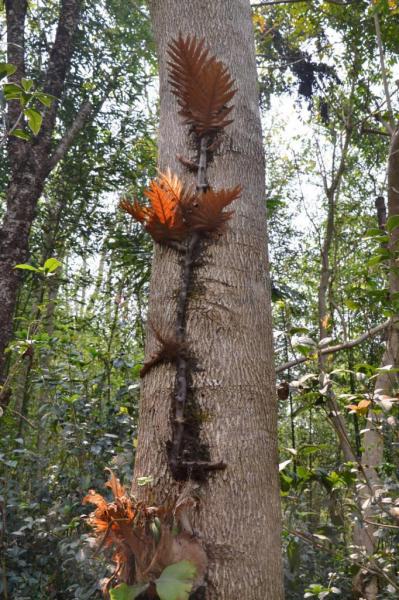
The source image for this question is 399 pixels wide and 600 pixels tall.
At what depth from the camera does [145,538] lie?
81cm

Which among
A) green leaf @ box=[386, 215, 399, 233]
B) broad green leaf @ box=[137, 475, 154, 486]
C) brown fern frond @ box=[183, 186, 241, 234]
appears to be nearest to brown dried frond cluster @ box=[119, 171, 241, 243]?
brown fern frond @ box=[183, 186, 241, 234]

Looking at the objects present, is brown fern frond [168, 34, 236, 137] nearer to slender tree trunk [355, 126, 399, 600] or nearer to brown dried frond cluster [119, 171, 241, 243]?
brown dried frond cluster [119, 171, 241, 243]

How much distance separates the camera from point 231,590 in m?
0.81

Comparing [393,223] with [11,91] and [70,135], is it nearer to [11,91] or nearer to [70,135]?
[11,91]

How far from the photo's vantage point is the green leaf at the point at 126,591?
2.46 ft

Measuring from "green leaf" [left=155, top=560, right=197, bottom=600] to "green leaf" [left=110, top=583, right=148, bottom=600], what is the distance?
32 mm

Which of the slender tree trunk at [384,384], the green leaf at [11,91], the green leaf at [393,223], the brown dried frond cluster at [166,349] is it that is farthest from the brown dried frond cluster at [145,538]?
the green leaf at [393,223]

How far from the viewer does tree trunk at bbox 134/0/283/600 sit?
85 centimetres

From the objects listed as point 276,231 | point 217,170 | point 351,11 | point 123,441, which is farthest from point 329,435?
point 217,170

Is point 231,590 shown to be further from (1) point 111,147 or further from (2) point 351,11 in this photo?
(1) point 111,147

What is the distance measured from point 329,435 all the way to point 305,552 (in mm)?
5908

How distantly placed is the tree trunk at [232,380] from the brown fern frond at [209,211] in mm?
40

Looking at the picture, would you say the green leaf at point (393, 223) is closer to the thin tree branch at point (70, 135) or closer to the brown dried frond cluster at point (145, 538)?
the brown dried frond cluster at point (145, 538)

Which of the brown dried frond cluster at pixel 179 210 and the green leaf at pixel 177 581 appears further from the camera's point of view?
the brown dried frond cluster at pixel 179 210
